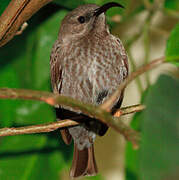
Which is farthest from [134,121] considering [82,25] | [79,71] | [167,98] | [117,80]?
[167,98]

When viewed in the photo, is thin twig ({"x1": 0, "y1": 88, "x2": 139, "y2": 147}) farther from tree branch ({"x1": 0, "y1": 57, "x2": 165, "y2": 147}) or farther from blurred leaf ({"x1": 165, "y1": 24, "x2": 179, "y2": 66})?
blurred leaf ({"x1": 165, "y1": 24, "x2": 179, "y2": 66})

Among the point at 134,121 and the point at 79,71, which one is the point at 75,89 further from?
the point at 134,121

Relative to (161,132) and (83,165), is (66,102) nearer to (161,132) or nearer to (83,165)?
(161,132)

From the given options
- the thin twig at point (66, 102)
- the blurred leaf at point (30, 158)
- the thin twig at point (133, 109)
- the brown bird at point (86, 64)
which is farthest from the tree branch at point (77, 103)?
the blurred leaf at point (30, 158)

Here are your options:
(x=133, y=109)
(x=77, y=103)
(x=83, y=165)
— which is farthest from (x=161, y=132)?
(x=83, y=165)

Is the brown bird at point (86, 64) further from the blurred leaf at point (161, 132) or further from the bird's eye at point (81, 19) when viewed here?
the blurred leaf at point (161, 132)
